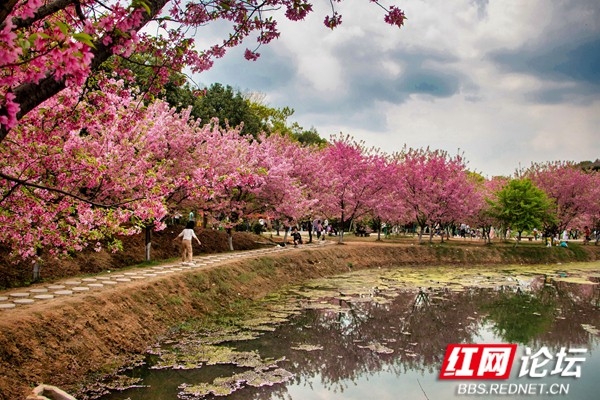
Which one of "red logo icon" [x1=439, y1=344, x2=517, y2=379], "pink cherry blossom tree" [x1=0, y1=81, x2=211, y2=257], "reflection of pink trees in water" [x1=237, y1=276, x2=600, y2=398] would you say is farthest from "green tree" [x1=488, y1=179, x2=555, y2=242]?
"pink cherry blossom tree" [x1=0, y1=81, x2=211, y2=257]

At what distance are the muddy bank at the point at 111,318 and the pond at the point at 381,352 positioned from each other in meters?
0.72

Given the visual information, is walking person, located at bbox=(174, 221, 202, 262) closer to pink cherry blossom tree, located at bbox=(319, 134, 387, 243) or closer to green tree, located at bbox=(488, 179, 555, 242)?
pink cherry blossom tree, located at bbox=(319, 134, 387, 243)

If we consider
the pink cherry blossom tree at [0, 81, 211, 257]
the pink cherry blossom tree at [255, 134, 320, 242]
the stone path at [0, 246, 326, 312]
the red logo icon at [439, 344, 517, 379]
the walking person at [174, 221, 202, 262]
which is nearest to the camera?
the pink cherry blossom tree at [0, 81, 211, 257]

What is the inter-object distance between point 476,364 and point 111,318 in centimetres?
777

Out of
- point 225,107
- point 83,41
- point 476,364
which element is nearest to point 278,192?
point 225,107

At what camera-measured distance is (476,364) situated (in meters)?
8.69

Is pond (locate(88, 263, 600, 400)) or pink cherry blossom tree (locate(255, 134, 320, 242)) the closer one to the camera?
pond (locate(88, 263, 600, 400))

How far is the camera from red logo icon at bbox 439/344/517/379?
28.0ft

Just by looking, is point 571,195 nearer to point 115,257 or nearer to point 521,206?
point 521,206

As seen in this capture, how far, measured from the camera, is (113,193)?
1440 cm

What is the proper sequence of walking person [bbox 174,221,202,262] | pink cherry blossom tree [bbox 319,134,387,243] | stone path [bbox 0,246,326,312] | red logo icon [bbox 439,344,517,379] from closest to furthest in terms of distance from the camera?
1. red logo icon [bbox 439,344,517,379]
2. stone path [bbox 0,246,326,312]
3. walking person [bbox 174,221,202,262]
4. pink cherry blossom tree [bbox 319,134,387,243]

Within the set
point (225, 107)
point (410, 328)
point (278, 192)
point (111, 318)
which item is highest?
point (225, 107)

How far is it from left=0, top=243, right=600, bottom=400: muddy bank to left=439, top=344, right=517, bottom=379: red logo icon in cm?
658

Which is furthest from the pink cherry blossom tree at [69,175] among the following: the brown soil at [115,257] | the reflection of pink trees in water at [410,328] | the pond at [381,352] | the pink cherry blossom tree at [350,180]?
the pink cherry blossom tree at [350,180]
